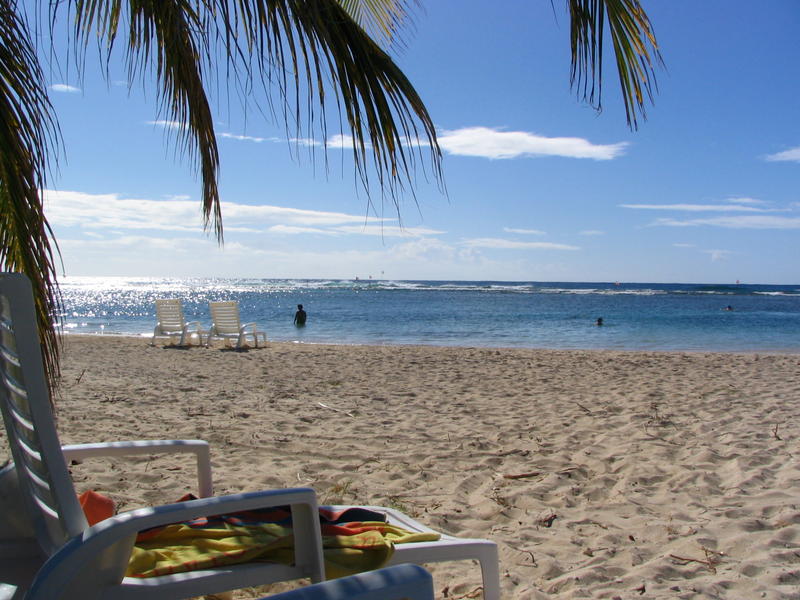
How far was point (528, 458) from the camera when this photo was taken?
4027 millimetres

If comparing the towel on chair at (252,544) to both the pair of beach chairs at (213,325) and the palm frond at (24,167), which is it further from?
the pair of beach chairs at (213,325)

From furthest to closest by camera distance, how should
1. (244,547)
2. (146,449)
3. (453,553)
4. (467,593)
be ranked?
(467,593), (146,449), (453,553), (244,547)

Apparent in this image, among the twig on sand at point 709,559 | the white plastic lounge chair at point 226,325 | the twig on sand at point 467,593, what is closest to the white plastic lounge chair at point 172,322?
the white plastic lounge chair at point 226,325

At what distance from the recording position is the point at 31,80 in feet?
6.95

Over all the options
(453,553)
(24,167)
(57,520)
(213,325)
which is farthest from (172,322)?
(57,520)

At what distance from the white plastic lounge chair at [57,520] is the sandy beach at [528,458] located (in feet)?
3.25

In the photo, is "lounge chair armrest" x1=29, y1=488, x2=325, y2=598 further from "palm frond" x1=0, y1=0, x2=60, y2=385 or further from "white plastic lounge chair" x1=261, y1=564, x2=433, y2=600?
"palm frond" x1=0, y1=0, x2=60, y2=385

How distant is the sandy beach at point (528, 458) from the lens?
2.54m

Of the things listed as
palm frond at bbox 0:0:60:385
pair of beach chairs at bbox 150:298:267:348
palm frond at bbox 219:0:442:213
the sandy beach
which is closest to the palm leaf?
palm frond at bbox 219:0:442:213

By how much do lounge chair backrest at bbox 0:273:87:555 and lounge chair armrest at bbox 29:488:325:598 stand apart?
7 centimetres

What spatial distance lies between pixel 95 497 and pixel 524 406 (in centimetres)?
445

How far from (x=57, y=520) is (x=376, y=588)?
693 millimetres

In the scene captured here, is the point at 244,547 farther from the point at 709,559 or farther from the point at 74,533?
the point at 709,559

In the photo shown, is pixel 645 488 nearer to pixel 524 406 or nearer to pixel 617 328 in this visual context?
pixel 524 406
